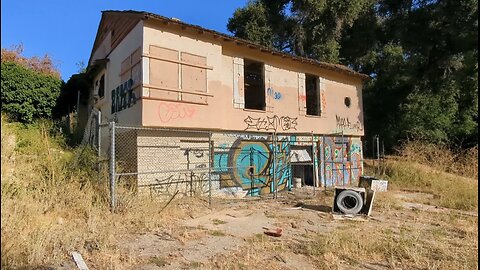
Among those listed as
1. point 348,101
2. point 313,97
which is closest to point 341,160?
point 348,101

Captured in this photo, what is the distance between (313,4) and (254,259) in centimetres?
1830

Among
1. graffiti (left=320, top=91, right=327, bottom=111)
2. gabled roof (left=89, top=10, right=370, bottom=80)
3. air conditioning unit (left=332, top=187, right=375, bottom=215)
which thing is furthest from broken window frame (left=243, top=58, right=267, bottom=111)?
air conditioning unit (left=332, top=187, right=375, bottom=215)

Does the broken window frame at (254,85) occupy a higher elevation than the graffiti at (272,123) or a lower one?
higher

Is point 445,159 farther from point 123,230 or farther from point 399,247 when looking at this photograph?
point 123,230

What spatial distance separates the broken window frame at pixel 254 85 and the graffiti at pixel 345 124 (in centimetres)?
375

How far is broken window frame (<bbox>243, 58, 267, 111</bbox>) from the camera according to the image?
14062mm

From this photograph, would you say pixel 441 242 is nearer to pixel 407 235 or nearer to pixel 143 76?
pixel 407 235

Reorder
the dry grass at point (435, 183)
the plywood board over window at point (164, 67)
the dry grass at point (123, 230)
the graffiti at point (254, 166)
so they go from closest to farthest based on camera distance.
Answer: the dry grass at point (123, 230)
the plywood board over window at point (164, 67)
the dry grass at point (435, 183)
the graffiti at point (254, 166)

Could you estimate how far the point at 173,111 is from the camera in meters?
10.8

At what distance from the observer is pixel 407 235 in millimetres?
7449

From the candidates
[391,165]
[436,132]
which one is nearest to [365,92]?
[436,132]

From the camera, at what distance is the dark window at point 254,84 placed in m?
14.3

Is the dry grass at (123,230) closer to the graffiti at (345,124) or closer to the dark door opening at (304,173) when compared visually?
the dark door opening at (304,173)

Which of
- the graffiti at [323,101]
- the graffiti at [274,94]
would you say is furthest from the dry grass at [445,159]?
the graffiti at [274,94]
